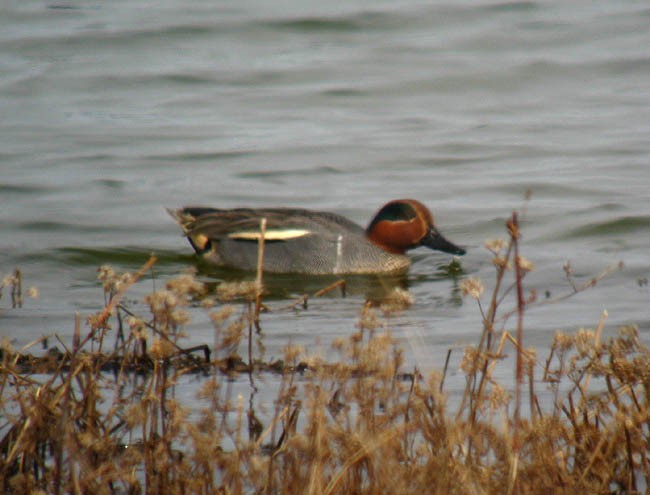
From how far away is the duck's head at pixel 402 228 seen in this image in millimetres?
9883

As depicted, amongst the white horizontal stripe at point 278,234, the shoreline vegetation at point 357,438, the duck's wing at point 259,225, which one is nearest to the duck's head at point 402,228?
the duck's wing at point 259,225

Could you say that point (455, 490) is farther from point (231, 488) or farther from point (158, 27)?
point (158, 27)

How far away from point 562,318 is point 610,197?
13.2 feet

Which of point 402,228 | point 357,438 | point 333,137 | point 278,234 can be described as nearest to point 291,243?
point 278,234

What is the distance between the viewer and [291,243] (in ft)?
31.9

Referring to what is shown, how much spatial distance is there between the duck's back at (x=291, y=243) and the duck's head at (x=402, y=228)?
8 centimetres

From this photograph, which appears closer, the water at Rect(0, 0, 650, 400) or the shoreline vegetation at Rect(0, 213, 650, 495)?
the shoreline vegetation at Rect(0, 213, 650, 495)

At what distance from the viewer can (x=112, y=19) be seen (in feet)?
61.1

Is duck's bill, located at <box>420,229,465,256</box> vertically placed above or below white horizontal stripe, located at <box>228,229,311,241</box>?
below

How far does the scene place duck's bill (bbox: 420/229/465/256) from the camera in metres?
9.70

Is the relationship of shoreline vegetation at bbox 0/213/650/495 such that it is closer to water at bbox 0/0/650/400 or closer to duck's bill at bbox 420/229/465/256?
water at bbox 0/0/650/400

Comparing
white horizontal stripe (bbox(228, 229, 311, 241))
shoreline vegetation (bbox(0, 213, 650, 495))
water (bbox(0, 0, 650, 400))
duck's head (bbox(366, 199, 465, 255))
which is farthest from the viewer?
duck's head (bbox(366, 199, 465, 255))

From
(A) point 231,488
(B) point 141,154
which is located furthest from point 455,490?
(B) point 141,154

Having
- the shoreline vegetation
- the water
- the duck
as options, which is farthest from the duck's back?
the shoreline vegetation
